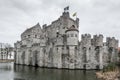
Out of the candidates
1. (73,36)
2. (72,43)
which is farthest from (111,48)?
(73,36)

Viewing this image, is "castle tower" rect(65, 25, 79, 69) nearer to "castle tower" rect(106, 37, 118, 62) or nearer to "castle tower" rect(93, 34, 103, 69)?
"castle tower" rect(93, 34, 103, 69)

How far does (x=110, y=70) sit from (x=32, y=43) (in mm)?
35421

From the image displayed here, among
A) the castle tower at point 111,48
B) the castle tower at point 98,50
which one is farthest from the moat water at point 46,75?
the castle tower at point 111,48

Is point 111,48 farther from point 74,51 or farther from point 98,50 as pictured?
point 74,51

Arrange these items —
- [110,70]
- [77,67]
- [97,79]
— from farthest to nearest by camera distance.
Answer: [77,67], [110,70], [97,79]

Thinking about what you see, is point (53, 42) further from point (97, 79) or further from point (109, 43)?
point (97, 79)

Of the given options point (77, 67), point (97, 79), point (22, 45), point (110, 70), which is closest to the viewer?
point (97, 79)

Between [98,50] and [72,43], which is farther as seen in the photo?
[98,50]

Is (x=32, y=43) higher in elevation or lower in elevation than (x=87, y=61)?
higher

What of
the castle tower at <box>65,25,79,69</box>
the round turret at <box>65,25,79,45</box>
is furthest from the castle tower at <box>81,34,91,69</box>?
the castle tower at <box>65,25,79,69</box>

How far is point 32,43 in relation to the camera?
68000 mm

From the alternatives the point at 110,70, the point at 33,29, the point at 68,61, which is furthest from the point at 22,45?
the point at 110,70

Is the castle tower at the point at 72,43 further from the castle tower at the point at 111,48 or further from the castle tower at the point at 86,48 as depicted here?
the castle tower at the point at 111,48

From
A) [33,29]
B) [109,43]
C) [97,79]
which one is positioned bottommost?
[97,79]
